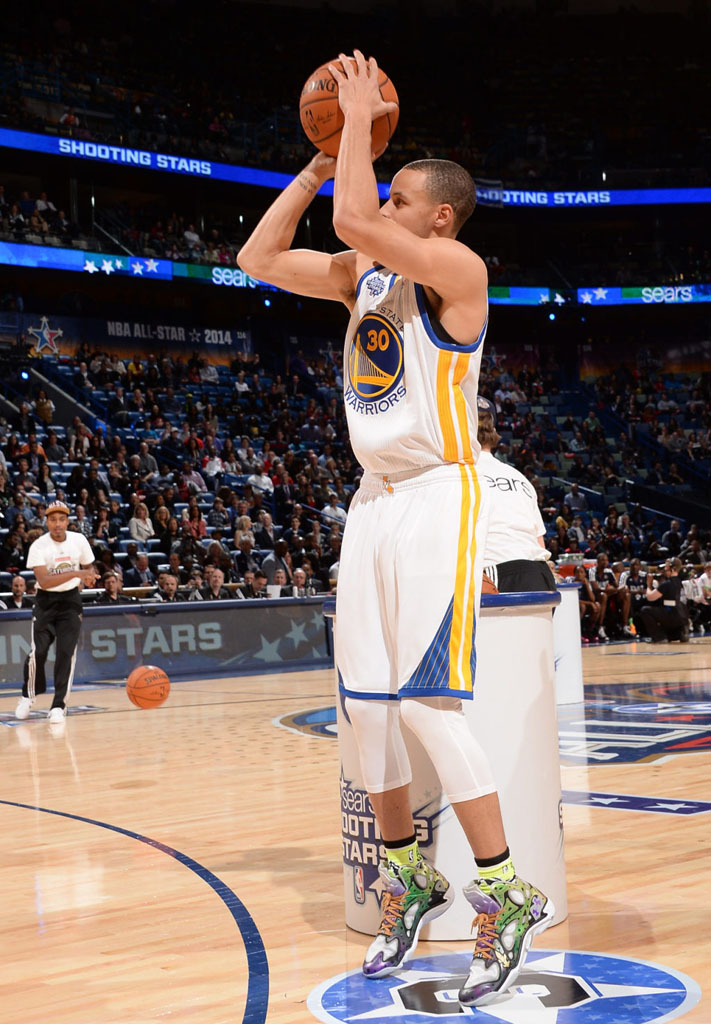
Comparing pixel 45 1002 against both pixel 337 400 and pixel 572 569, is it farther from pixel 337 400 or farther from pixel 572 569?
pixel 337 400

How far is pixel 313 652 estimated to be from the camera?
16.5 m

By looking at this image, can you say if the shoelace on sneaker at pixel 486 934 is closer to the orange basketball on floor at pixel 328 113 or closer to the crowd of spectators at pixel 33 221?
the orange basketball on floor at pixel 328 113

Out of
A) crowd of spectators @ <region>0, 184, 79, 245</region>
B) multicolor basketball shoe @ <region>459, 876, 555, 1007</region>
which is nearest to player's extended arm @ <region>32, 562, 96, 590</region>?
multicolor basketball shoe @ <region>459, 876, 555, 1007</region>

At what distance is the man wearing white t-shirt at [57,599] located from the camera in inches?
404

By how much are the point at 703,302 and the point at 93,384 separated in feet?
62.8

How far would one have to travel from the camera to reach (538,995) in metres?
3.02

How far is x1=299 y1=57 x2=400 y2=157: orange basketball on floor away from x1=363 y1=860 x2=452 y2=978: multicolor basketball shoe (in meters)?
2.12

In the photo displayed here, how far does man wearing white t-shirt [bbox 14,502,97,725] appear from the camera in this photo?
33.7 feet

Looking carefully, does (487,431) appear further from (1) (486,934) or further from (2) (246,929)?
(1) (486,934)

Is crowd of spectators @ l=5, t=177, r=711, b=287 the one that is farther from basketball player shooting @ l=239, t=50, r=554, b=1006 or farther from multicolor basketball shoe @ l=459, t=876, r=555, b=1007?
multicolor basketball shoe @ l=459, t=876, r=555, b=1007

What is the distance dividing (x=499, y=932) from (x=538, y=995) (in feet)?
0.58

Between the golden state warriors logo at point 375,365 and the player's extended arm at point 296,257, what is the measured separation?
0.88 ft

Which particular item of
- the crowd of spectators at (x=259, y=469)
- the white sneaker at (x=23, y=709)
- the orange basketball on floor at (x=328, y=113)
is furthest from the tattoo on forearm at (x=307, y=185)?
the crowd of spectators at (x=259, y=469)

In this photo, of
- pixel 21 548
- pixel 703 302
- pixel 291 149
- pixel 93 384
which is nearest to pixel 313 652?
pixel 21 548
